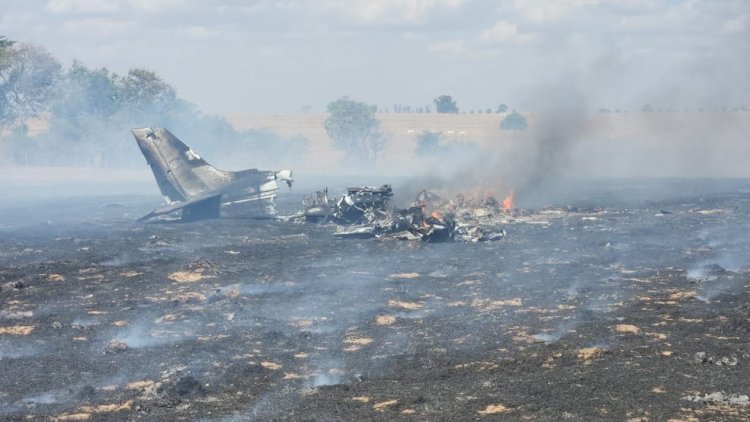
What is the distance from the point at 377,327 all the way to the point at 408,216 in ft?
51.4

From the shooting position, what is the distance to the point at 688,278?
24.5 m

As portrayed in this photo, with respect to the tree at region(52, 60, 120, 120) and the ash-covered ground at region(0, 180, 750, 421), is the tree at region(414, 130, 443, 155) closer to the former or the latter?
the tree at region(52, 60, 120, 120)

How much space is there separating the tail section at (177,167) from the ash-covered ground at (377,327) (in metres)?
6.71

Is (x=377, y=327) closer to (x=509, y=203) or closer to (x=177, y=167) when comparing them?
(x=177, y=167)

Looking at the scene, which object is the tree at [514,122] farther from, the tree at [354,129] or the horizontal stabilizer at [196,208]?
the horizontal stabilizer at [196,208]

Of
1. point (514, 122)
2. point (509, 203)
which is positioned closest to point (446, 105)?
point (514, 122)

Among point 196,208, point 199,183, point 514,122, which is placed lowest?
point 196,208

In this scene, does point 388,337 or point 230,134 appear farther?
point 230,134

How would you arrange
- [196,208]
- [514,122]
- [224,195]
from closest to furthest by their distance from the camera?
1. [196,208]
2. [224,195]
3. [514,122]

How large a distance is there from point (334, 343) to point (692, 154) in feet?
317

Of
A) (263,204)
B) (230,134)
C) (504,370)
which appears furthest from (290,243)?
(230,134)

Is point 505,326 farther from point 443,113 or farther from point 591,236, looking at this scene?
point 443,113

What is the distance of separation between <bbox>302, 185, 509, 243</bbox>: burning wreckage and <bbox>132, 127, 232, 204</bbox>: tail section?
16.2 ft

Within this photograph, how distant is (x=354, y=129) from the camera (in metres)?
139
